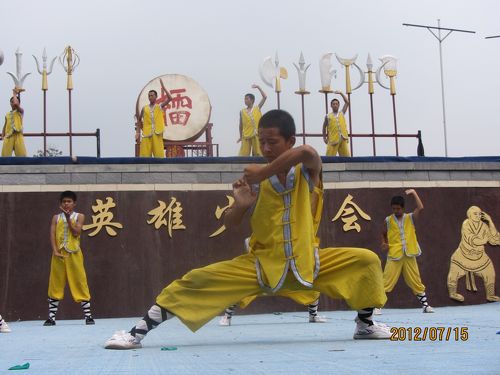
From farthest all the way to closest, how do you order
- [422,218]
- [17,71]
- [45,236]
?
[17,71]
[422,218]
[45,236]

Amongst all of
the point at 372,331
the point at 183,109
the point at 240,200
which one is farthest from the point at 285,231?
the point at 183,109

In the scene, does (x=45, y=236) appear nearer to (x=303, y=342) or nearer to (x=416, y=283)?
(x=416, y=283)

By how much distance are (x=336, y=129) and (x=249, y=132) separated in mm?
1449

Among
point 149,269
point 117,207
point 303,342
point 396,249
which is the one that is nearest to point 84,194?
point 117,207

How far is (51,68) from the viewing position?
13.8m

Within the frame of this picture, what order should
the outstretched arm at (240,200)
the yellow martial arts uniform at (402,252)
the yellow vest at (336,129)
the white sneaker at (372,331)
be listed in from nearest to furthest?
the outstretched arm at (240,200), the white sneaker at (372,331), the yellow martial arts uniform at (402,252), the yellow vest at (336,129)

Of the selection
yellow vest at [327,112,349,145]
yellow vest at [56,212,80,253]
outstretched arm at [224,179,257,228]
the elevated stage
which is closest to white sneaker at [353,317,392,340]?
outstretched arm at [224,179,257,228]

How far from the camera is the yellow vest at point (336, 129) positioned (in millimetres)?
14047

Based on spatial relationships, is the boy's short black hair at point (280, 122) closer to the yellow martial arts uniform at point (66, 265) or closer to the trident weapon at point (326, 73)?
the yellow martial arts uniform at point (66, 265)

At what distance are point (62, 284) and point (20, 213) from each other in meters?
1.91

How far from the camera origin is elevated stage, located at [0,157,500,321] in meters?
11.2

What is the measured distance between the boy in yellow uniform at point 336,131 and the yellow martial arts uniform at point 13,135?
4.93 metres

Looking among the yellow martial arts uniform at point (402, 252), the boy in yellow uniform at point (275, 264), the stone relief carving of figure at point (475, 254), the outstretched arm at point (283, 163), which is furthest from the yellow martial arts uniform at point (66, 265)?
the stone relief carving of figure at point (475, 254)

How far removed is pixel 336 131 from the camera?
14.1 meters
